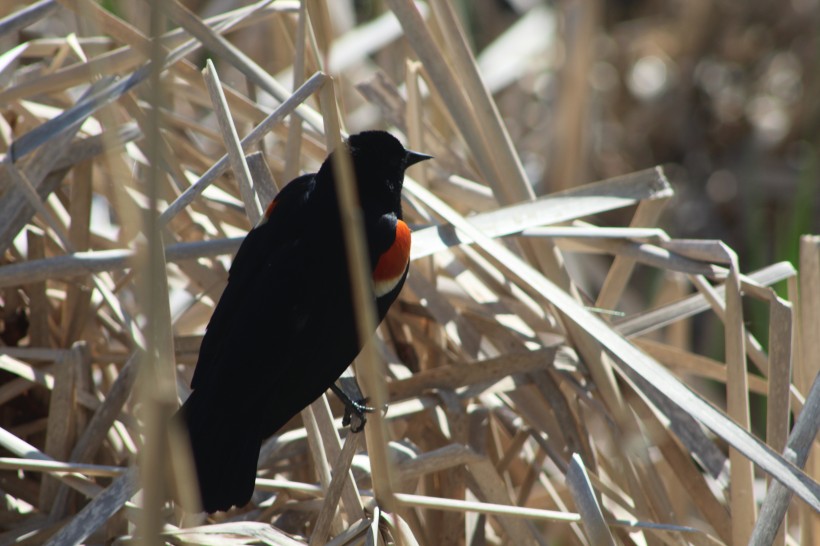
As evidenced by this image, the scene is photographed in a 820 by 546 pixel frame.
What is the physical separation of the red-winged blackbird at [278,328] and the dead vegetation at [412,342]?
7 cm

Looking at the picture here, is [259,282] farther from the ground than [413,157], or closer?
closer

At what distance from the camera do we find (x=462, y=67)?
175 cm

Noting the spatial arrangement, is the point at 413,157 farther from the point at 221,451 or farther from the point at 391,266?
the point at 221,451

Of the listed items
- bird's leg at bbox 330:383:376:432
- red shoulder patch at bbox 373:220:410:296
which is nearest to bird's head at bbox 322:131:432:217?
red shoulder patch at bbox 373:220:410:296

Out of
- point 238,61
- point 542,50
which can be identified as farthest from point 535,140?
point 238,61

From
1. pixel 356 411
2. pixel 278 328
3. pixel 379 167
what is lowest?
pixel 356 411

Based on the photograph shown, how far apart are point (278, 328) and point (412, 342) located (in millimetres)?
579

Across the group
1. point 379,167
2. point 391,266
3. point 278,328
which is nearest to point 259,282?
point 278,328

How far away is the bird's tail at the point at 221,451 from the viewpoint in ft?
3.96

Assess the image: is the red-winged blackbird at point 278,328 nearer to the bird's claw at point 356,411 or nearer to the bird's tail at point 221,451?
the bird's tail at point 221,451

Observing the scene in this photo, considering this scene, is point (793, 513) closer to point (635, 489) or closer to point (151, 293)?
point (635, 489)

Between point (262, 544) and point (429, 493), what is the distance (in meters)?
0.37

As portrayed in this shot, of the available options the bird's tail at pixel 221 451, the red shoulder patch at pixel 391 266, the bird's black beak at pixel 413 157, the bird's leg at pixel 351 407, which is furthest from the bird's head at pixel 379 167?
the bird's tail at pixel 221 451

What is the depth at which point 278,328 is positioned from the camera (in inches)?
52.1
